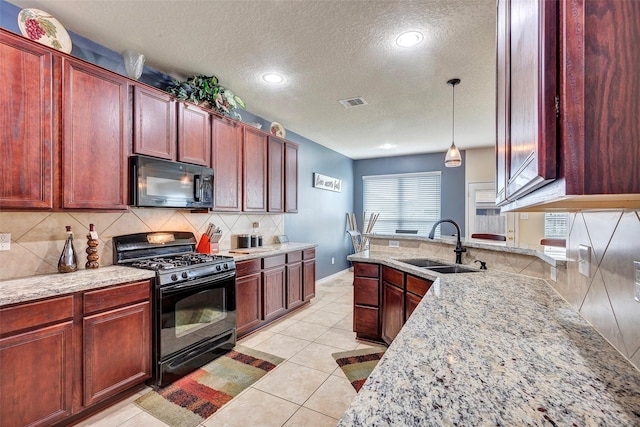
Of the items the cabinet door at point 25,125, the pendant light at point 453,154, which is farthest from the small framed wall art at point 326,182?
the cabinet door at point 25,125

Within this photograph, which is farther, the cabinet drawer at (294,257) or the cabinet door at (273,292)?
the cabinet drawer at (294,257)

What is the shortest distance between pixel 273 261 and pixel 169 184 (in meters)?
1.44

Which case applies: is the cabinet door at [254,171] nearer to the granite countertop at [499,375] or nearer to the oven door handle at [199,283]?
the oven door handle at [199,283]

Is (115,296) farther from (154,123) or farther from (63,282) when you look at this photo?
(154,123)

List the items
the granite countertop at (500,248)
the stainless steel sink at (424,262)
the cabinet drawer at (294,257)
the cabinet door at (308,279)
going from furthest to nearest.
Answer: the cabinet door at (308,279) → the cabinet drawer at (294,257) → the stainless steel sink at (424,262) → the granite countertop at (500,248)


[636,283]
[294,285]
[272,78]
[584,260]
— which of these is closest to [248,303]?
[294,285]

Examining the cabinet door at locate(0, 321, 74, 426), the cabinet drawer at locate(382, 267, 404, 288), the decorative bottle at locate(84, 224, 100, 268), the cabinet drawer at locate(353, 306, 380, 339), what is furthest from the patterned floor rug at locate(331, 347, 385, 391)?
the decorative bottle at locate(84, 224, 100, 268)

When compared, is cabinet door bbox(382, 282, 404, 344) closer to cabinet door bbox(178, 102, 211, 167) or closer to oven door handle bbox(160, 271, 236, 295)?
oven door handle bbox(160, 271, 236, 295)

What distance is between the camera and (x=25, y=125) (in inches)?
70.1

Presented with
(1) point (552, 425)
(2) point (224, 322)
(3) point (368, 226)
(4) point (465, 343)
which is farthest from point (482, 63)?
(3) point (368, 226)

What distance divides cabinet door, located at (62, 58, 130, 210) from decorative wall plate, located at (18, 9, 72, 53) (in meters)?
0.16

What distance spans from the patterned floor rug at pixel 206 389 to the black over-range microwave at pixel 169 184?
140 centimetres

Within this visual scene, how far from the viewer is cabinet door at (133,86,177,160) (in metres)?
2.36

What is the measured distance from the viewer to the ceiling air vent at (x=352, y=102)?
11.5ft
